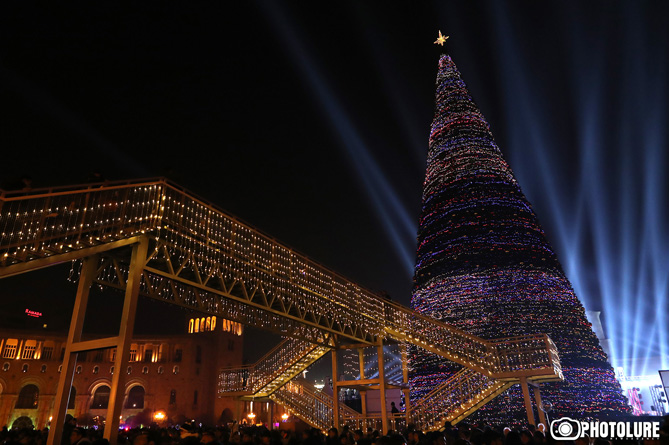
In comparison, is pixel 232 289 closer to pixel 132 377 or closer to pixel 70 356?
pixel 70 356

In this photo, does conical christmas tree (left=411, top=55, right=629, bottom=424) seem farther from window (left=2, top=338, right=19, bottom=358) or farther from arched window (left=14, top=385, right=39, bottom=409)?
window (left=2, top=338, right=19, bottom=358)

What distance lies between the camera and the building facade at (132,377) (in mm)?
43906

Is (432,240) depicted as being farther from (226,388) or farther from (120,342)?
(120,342)

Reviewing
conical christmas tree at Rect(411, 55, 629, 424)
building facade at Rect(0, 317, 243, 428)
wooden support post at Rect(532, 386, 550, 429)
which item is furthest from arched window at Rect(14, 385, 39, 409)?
wooden support post at Rect(532, 386, 550, 429)

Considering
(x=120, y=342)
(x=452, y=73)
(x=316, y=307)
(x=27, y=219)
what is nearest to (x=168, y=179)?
(x=27, y=219)

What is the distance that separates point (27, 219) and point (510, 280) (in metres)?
19.9

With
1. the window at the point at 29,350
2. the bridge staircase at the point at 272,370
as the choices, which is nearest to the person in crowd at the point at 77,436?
the bridge staircase at the point at 272,370

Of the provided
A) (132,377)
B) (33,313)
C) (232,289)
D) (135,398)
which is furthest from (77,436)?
(33,313)

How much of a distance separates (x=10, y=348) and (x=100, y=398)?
39.3 feet

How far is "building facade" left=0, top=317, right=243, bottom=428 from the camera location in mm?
43906

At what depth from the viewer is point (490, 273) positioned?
70.6 ft

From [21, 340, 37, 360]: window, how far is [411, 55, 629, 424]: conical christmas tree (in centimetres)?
4430

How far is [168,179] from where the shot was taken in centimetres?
1200

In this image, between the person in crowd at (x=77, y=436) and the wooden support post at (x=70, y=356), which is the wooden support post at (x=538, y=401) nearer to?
the person in crowd at (x=77, y=436)
